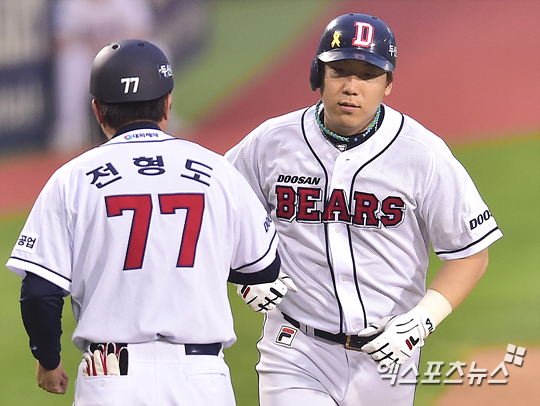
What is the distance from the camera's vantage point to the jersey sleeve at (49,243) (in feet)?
8.51

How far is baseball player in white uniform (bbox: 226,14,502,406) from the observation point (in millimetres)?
3340

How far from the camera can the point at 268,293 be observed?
3.28 meters

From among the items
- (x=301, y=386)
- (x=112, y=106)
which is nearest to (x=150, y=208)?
(x=112, y=106)

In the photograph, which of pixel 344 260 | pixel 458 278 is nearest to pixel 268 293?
pixel 344 260

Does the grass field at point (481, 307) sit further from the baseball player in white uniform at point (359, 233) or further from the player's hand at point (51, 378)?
the player's hand at point (51, 378)

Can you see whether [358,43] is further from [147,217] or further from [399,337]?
[147,217]

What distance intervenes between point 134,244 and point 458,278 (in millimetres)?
1453

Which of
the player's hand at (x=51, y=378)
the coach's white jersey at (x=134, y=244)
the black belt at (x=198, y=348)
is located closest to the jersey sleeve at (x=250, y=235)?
the coach's white jersey at (x=134, y=244)

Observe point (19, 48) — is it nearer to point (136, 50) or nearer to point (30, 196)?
point (30, 196)

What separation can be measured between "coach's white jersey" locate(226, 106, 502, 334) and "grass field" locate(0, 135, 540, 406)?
6.88 feet

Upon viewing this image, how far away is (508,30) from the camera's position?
9.43m

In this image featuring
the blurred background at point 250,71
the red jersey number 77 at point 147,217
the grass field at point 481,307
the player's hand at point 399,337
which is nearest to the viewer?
the red jersey number 77 at point 147,217

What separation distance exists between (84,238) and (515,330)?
4.60 meters

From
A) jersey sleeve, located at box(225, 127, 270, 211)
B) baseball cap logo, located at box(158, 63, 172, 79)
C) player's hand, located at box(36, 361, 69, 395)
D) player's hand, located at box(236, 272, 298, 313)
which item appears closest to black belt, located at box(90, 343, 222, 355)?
player's hand, located at box(36, 361, 69, 395)
